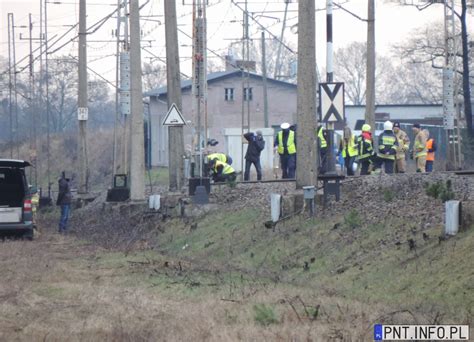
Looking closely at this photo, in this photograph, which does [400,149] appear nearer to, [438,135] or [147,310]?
[147,310]

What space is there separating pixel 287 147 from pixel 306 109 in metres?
6.40

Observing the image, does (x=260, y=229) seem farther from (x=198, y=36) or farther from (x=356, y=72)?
(x=356, y=72)

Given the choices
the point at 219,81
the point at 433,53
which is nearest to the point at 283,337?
the point at 433,53

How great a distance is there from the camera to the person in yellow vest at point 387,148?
28.1 m

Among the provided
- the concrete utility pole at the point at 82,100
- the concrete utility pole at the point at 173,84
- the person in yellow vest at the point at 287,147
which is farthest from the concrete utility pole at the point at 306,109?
the concrete utility pole at the point at 82,100

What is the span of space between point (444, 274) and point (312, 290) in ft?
5.73

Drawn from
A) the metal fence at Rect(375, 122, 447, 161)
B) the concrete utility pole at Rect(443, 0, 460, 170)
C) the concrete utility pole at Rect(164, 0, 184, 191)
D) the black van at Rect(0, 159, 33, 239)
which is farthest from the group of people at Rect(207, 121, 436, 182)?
the metal fence at Rect(375, 122, 447, 161)

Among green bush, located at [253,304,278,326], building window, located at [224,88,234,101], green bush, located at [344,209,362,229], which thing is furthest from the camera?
building window, located at [224,88,234,101]

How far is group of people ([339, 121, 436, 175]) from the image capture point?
28.3 m

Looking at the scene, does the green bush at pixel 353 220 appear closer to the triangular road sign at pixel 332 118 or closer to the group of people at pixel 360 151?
the triangular road sign at pixel 332 118

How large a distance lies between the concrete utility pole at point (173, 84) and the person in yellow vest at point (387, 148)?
22.9 feet

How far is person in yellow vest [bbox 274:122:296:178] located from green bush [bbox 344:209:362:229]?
10.3 meters

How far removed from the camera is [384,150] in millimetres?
28406

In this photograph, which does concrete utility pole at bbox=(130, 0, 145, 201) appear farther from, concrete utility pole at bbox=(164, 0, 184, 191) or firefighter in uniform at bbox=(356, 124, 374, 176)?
firefighter in uniform at bbox=(356, 124, 374, 176)
